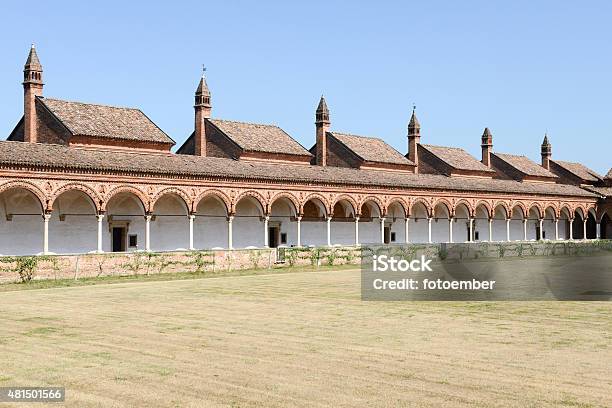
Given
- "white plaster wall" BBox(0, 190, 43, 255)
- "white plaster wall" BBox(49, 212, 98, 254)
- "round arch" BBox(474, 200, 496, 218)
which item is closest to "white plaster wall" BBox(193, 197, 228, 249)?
"white plaster wall" BBox(49, 212, 98, 254)

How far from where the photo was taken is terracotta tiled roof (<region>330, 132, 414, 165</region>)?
48.0m

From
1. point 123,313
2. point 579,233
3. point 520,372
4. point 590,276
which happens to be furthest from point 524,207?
point 520,372

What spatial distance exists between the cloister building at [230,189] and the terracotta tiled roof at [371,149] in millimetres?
137

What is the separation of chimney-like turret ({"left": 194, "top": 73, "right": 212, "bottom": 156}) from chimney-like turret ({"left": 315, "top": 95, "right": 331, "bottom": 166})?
342 inches

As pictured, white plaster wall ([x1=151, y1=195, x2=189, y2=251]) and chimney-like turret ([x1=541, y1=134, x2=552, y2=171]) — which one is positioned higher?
chimney-like turret ([x1=541, y1=134, x2=552, y2=171])

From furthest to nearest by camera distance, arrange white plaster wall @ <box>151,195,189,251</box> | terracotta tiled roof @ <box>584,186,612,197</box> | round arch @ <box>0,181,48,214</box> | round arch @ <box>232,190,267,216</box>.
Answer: terracotta tiled roof @ <box>584,186,612,197</box>, round arch @ <box>232,190,267,216</box>, white plaster wall @ <box>151,195,189,251</box>, round arch @ <box>0,181,48,214</box>

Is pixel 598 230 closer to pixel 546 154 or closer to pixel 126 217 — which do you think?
pixel 546 154

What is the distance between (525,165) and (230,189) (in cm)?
3635

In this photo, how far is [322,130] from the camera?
4806 centimetres

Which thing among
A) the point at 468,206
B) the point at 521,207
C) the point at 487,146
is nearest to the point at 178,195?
the point at 468,206

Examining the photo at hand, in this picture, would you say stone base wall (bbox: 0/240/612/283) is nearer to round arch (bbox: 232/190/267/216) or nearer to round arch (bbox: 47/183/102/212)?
round arch (bbox: 47/183/102/212)

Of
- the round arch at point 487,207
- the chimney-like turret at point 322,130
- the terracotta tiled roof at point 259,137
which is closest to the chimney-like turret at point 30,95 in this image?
the terracotta tiled roof at point 259,137

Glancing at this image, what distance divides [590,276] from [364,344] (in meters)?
16.8

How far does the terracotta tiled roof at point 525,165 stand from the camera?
60925mm
